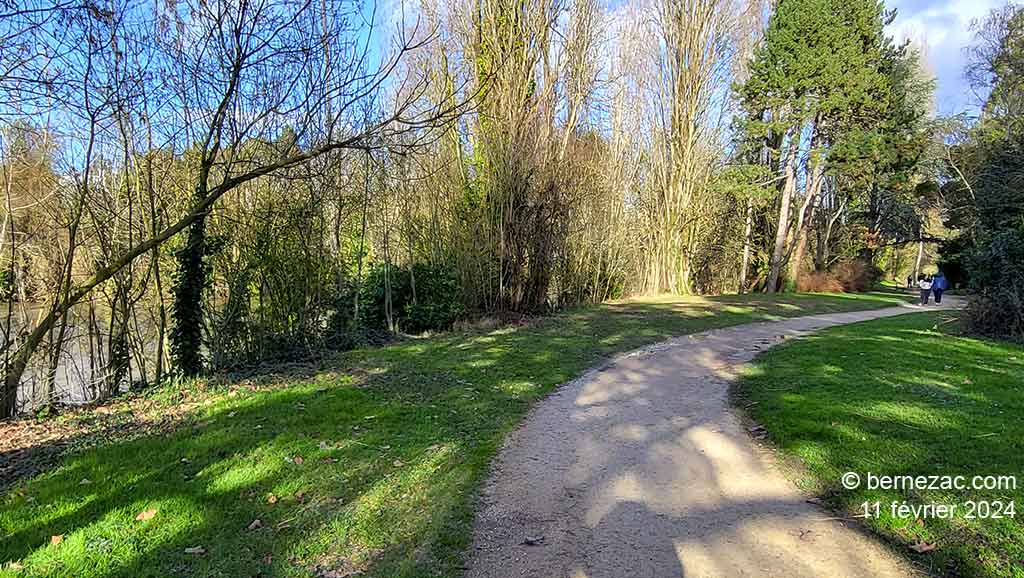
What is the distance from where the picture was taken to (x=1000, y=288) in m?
11.0

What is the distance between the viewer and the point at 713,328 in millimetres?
12102

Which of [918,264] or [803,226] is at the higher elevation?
[803,226]

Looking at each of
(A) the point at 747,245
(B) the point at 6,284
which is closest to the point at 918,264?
(A) the point at 747,245

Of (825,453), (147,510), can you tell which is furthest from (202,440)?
(825,453)

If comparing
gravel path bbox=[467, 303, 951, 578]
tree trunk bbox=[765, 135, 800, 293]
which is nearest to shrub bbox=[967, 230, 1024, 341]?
gravel path bbox=[467, 303, 951, 578]

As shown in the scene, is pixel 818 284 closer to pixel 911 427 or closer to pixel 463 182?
pixel 463 182

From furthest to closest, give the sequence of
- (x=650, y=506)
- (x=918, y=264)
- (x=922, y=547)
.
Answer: (x=918, y=264) → (x=650, y=506) → (x=922, y=547)

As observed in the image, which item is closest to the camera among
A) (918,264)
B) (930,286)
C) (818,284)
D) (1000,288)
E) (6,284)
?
(6,284)

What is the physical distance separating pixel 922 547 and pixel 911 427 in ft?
6.66

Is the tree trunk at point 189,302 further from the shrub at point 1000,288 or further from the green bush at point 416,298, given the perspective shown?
the shrub at point 1000,288

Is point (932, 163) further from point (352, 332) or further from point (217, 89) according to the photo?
point (217, 89)

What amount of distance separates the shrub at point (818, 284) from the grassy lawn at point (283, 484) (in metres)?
22.9

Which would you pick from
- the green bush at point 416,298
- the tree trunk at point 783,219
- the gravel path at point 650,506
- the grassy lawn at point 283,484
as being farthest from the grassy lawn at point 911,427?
the tree trunk at point 783,219

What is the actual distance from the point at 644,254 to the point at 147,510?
20.3 metres
